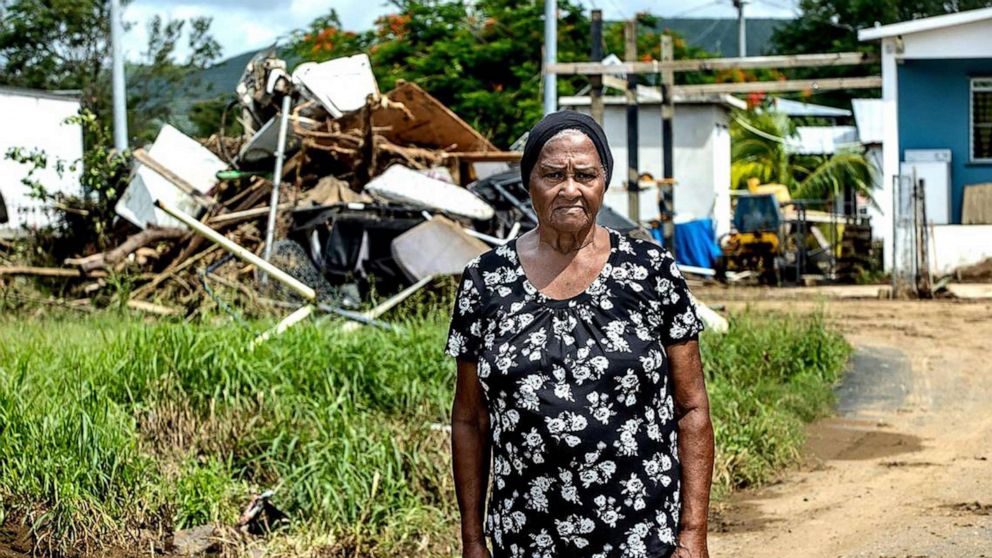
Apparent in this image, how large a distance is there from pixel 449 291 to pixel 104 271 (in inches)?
135

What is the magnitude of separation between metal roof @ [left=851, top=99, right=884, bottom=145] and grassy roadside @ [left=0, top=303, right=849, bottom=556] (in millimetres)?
16583

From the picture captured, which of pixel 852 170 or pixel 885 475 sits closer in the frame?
pixel 885 475

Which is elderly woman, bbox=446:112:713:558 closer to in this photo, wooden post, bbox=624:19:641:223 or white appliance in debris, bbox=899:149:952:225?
wooden post, bbox=624:19:641:223

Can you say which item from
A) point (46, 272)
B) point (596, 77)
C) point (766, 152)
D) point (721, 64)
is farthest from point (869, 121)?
point (46, 272)

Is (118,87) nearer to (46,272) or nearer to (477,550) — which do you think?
(46,272)

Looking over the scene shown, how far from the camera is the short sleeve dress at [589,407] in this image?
127 inches

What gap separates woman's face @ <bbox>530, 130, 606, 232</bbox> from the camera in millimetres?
3389

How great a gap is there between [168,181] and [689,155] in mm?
13301

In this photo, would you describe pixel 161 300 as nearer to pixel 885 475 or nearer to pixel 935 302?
pixel 885 475

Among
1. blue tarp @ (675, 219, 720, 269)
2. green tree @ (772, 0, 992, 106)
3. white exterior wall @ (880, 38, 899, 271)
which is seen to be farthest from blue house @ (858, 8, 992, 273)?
green tree @ (772, 0, 992, 106)

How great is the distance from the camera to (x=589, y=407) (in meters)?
3.23

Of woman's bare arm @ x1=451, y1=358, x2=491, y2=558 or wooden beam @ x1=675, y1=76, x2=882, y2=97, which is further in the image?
wooden beam @ x1=675, y1=76, x2=882, y2=97

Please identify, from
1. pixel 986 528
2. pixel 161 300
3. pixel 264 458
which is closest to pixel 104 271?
pixel 161 300

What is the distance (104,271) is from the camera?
12742mm
